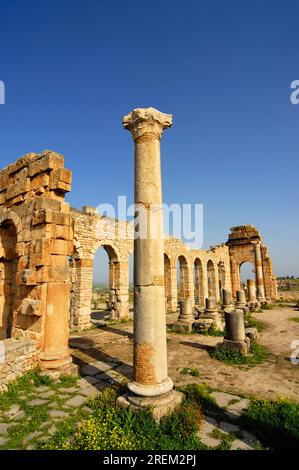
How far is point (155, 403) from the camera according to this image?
3.81m

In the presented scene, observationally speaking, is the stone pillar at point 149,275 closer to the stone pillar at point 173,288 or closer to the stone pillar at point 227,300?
the stone pillar at point 227,300

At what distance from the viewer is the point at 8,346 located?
5203 millimetres

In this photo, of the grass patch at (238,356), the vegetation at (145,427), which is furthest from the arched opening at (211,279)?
the vegetation at (145,427)

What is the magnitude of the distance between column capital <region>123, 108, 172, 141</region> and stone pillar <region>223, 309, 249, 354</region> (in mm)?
5564

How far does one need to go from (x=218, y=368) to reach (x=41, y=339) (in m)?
4.22

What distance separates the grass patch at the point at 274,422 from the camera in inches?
131

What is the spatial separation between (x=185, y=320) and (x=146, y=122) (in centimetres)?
892

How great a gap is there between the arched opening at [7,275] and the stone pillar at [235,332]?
6.51m

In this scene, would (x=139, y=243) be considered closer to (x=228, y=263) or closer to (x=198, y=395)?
(x=198, y=395)

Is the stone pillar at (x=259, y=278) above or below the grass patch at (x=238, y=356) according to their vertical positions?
above

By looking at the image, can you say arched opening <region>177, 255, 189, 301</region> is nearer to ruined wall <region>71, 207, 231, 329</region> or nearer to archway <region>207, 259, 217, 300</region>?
ruined wall <region>71, 207, 231, 329</region>

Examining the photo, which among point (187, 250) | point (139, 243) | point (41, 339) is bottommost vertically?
point (41, 339)
